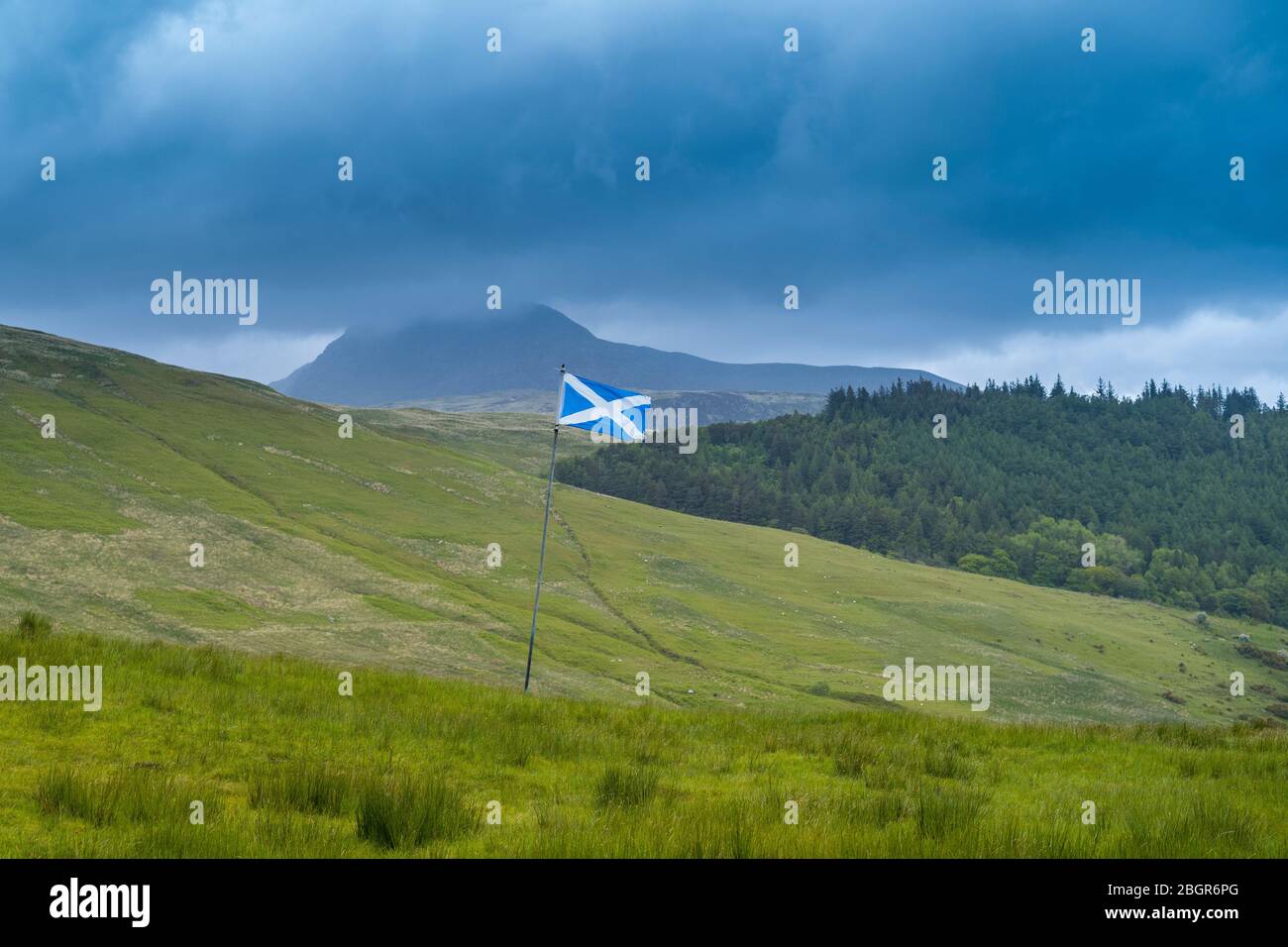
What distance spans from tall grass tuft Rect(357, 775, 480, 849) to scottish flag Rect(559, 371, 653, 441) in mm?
15874

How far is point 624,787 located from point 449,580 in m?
86.8

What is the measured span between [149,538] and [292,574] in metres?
11.0

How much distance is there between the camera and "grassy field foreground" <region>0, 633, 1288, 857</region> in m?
8.05

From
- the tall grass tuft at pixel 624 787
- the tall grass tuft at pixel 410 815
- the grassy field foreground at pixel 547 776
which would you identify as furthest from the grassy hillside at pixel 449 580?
the tall grass tuft at pixel 410 815

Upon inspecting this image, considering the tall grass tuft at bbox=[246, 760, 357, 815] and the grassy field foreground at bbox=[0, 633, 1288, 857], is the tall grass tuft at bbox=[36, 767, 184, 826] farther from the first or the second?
the tall grass tuft at bbox=[246, 760, 357, 815]

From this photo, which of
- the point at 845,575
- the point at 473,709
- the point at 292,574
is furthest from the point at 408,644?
the point at 845,575

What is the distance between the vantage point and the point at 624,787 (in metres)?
10.6

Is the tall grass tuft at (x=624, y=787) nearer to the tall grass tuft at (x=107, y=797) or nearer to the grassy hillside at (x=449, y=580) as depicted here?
the tall grass tuft at (x=107, y=797)

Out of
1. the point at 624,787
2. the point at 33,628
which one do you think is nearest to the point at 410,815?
the point at 624,787

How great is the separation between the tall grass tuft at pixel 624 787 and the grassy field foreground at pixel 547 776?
0.11 ft

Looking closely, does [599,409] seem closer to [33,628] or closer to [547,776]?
[33,628]

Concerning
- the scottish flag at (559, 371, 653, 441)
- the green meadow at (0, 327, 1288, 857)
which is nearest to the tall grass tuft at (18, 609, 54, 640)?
the green meadow at (0, 327, 1288, 857)
